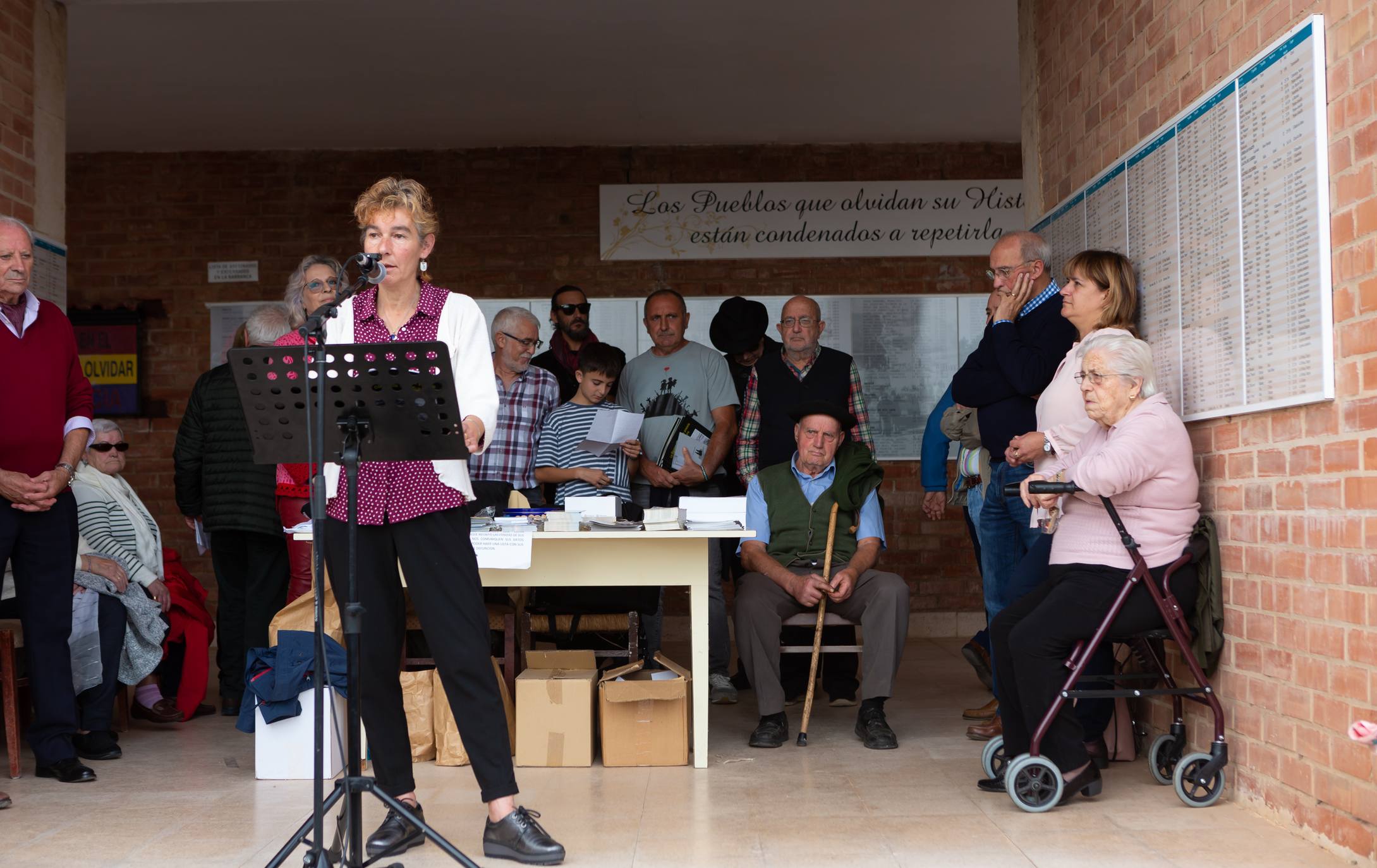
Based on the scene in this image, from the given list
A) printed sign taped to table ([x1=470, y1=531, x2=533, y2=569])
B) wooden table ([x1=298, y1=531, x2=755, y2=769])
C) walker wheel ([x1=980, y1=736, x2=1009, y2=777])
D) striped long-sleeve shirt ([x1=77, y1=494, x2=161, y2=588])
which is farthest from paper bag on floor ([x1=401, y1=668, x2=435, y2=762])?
walker wheel ([x1=980, y1=736, x2=1009, y2=777])

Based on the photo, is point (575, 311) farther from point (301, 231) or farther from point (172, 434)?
point (172, 434)

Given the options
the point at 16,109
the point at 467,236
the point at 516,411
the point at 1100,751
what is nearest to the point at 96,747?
the point at 516,411

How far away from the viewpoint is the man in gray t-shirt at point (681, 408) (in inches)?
216

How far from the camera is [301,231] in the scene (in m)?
8.03

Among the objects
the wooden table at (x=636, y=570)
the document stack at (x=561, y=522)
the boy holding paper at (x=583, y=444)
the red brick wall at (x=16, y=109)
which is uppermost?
the red brick wall at (x=16, y=109)

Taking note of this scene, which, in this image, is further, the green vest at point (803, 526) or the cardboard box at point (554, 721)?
the green vest at point (803, 526)

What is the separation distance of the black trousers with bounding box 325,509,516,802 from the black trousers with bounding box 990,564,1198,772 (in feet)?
4.76

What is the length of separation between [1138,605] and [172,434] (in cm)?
645

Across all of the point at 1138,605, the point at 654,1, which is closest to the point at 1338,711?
the point at 1138,605

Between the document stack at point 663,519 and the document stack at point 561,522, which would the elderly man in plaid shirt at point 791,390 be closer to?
the document stack at point 663,519

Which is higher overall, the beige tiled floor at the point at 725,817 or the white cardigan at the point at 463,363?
the white cardigan at the point at 463,363

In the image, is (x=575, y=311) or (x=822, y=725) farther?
(x=575, y=311)

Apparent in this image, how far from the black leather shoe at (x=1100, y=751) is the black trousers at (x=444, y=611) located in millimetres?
1859

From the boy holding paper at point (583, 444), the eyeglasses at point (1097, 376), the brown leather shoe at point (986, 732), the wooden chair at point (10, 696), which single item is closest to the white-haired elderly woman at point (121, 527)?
the wooden chair at point (10, 696)
